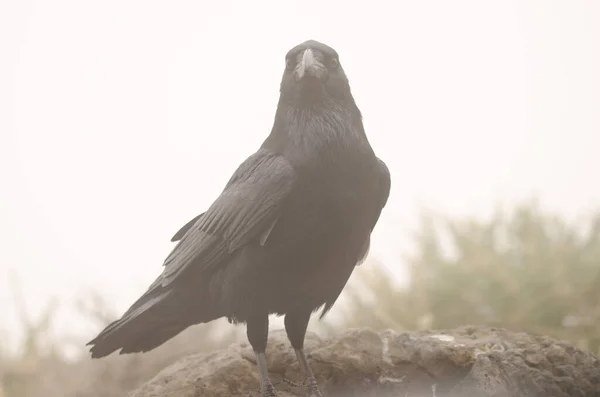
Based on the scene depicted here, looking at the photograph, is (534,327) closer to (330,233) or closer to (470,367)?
(470,367)

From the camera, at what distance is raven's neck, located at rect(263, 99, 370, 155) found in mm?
3256

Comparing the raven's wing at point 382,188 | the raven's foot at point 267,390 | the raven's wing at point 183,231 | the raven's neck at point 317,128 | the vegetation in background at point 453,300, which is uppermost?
the raven's neck at point 317,128

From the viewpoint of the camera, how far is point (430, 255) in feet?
25.5

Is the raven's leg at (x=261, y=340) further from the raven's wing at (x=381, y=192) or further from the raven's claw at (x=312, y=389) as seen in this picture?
the raven's wing at (x=381, y=192)

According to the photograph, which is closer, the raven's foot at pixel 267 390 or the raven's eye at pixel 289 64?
the raven's eye at pixel 289 64

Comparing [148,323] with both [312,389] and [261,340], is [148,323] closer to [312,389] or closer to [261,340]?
[261,340]

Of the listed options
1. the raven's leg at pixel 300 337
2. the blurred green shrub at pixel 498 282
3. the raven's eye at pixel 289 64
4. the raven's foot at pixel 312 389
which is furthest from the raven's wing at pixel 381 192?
the blurred green shrub at pixel 498 282

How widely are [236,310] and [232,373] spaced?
0.54 metres

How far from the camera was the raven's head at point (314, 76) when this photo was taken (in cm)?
328

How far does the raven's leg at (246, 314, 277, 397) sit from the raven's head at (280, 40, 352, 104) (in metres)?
1.08

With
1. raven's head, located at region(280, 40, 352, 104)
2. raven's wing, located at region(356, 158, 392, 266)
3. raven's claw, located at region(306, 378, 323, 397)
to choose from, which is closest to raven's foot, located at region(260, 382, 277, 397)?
raven's claw, located at region(306, 378, 323, 397)

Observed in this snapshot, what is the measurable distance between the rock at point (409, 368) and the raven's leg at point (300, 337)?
15 centimetres

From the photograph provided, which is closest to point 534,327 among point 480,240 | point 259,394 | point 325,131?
point 480,240

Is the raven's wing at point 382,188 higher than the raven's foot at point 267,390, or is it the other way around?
the raven's wing at point 382,188
